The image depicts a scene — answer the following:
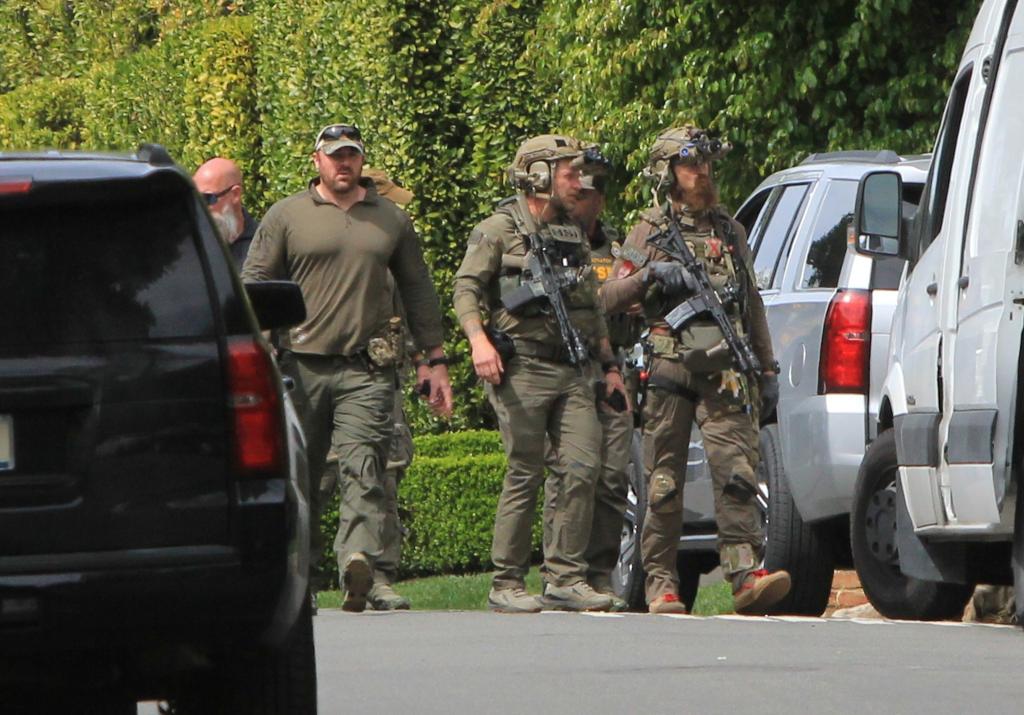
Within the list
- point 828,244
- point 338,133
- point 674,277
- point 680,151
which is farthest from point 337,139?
point 828,244

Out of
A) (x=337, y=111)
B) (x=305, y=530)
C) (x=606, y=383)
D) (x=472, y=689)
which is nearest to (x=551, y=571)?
(x=606, y=383)

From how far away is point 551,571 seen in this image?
11.3 meters

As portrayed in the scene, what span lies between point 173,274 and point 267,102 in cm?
2067

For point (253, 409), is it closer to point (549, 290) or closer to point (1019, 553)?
point (1019, 553)

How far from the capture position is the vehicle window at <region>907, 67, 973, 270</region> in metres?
9.73

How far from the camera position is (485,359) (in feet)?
36.1

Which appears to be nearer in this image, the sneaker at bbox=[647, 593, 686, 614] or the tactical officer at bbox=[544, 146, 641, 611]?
the sneaker at bbox=[647, 593, 686, 614]

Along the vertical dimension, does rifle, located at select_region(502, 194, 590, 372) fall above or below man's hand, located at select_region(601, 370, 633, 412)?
above

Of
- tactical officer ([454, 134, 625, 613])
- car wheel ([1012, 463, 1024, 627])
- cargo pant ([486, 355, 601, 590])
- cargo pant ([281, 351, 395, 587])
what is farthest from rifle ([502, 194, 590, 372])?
car wheel ([1012, 463, 1024, 627])

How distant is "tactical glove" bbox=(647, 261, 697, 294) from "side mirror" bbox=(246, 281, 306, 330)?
164 inches

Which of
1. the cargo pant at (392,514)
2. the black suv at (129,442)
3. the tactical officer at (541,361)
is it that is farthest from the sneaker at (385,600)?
the black suv at (129,442)

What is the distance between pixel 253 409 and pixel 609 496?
612 centimetres

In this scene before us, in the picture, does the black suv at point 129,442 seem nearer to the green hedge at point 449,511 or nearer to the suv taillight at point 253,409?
the suv taillight at point 253,409

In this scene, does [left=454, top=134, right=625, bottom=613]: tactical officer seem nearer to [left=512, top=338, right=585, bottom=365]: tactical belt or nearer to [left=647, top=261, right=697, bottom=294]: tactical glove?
[left=512, top=338, right=585, bottom=365]: tactical belt
